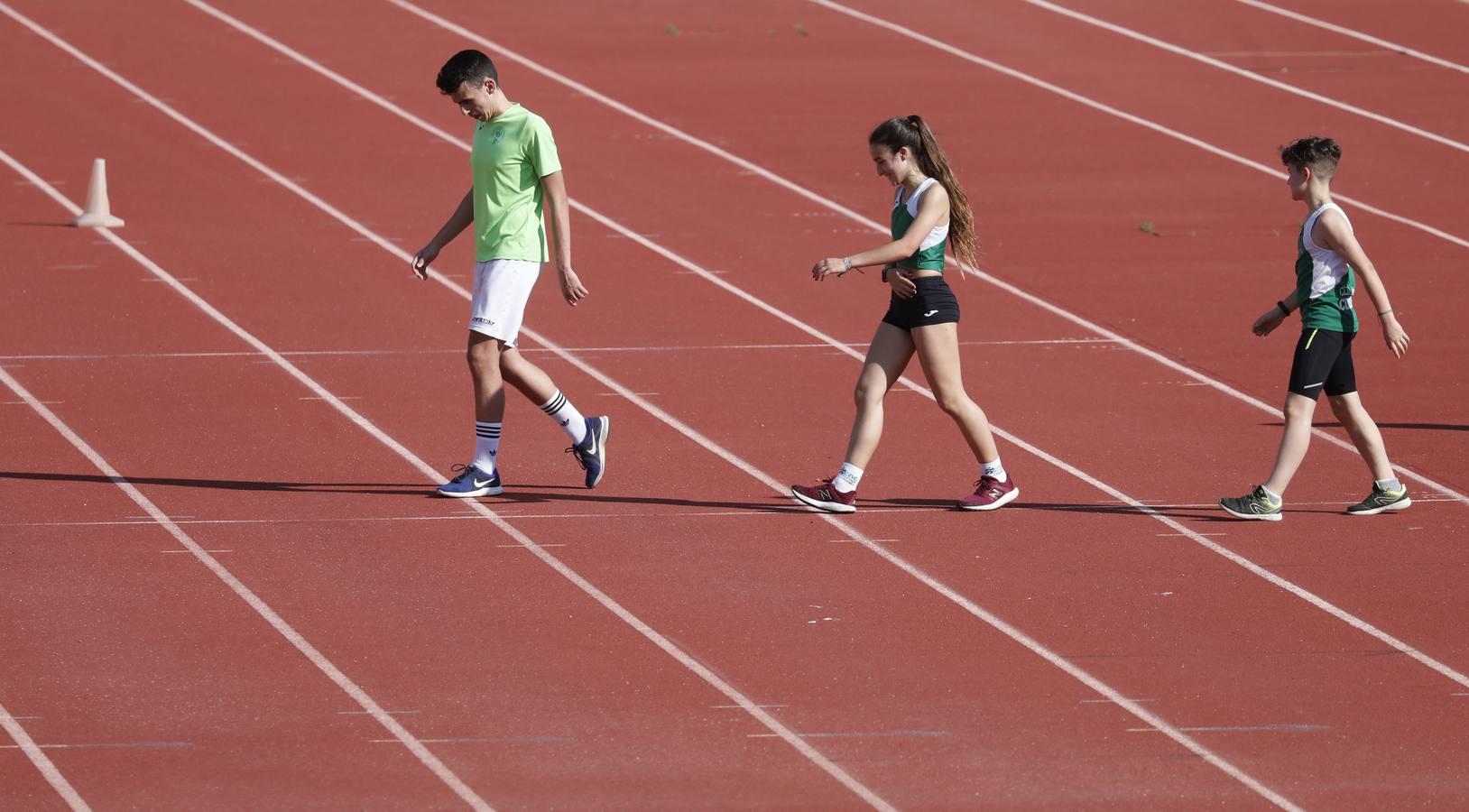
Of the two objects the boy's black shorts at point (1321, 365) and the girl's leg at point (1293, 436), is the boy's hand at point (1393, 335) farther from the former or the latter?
the girl's leg at point (1293, 436)

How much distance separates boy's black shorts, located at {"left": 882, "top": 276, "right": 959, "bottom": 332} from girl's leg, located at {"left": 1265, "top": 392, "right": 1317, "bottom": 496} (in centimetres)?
144

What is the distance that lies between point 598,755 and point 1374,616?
3075 mm

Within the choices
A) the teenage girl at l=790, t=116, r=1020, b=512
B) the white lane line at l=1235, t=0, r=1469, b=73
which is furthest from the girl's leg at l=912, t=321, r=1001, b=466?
the white lane line at l=1235, t=0, r=1469, b=73

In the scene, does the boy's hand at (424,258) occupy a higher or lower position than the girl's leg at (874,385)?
higher

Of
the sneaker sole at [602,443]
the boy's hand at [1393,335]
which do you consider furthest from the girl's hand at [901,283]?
the boy's hand at [1393,335]

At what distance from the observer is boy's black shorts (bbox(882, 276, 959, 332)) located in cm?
839

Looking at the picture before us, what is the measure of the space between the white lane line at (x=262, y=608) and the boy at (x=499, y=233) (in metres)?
1.23

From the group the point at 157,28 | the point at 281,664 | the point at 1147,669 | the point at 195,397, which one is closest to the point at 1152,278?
the point at 195,397

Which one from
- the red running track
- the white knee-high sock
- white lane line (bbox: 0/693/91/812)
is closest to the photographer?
white lane line (bbox: 0/693/91/812)

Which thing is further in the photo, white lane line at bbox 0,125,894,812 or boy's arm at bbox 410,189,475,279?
boy's arm at bbox 410,189,475,279

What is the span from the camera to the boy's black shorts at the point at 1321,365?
8.32 meters

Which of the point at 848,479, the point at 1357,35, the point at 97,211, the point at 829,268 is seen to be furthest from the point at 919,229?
the point at 1357,35

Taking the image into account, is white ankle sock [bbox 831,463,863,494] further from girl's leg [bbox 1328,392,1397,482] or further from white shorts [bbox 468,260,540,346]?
girl's leg [bbox 1328,392,1397,482]

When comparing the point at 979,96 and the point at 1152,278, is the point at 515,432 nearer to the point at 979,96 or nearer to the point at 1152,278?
the point at 1152,278
